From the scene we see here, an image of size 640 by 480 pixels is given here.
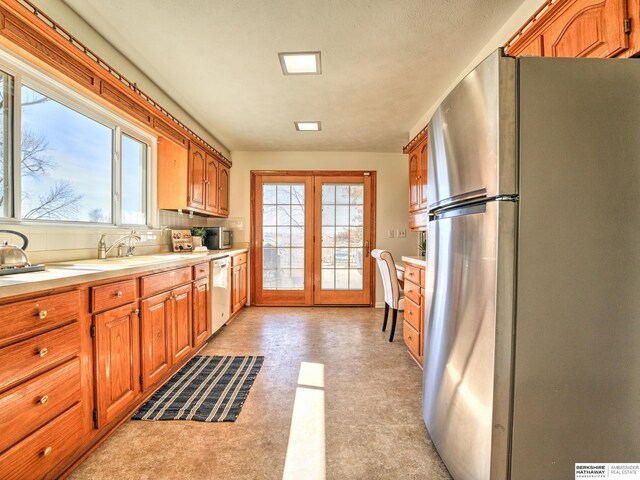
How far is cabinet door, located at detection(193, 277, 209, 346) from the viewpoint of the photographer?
2.74 metres

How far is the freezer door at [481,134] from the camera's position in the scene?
110cm

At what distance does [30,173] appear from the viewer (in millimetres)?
1868

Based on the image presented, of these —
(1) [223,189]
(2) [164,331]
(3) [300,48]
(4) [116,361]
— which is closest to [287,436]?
(4) [116,361]

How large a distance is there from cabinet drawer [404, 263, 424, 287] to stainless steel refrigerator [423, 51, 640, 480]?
56.3 inches

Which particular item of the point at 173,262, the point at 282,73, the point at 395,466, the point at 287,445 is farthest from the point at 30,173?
the point at 395,466

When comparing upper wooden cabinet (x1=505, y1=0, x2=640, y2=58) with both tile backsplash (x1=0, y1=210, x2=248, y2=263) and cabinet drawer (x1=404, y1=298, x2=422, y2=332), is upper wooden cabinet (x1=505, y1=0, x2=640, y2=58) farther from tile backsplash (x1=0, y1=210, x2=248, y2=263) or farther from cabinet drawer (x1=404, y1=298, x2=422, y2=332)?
tile backsplash (x1=0, y1=210, x2=248, y2=263)

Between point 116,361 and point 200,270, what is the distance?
1.25 metres

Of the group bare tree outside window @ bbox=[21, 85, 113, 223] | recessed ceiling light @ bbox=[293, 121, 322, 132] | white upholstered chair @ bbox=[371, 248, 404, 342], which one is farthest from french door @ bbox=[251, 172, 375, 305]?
bare tree outside window @ bbox=[21, 85, 113, 223]

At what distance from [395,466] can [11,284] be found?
68.4 inches

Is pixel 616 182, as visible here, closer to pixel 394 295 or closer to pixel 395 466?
pixel 395 466

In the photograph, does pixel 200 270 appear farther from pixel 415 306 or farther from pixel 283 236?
pixel 283 236

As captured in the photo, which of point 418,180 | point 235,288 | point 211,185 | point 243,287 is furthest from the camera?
point 243,287

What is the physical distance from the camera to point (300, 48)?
2229 millimetres

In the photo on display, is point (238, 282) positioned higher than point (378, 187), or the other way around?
point (378, 187)
